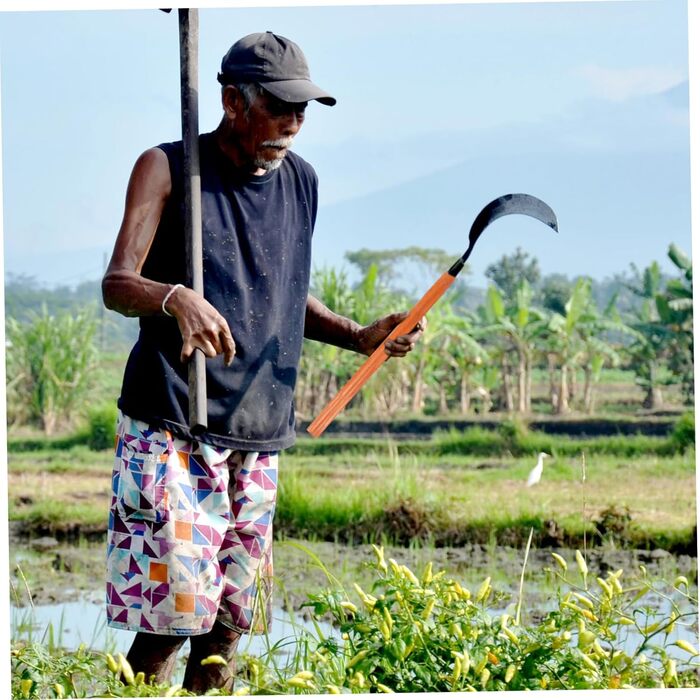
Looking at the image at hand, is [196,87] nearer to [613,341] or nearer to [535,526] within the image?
[535,526]

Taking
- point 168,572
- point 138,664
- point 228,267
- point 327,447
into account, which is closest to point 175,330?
point 228,267

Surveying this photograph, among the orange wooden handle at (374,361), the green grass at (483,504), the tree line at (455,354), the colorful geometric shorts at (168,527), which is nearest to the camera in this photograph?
the colorful geometric shorts at (168,527)

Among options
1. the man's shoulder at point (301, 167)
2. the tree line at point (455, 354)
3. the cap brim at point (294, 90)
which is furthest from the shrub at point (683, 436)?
the cap brim at point (294, 90)

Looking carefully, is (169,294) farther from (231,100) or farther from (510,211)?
(510,211)

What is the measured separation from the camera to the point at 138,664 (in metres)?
2.82

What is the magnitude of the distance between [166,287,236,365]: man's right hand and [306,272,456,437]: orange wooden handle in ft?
1.35

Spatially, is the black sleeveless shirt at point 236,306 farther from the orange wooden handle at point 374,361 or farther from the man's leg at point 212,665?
the man's leg at point 212,665

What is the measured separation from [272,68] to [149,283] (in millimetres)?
546

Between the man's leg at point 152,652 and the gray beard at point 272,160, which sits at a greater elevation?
the gray beard at point 272,160

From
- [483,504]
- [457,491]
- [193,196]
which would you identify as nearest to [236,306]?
[193,196]

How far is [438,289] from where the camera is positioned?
2.93 m

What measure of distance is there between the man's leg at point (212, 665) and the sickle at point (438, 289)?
0.51m

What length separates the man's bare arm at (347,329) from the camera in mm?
3059

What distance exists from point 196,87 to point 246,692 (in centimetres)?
132
